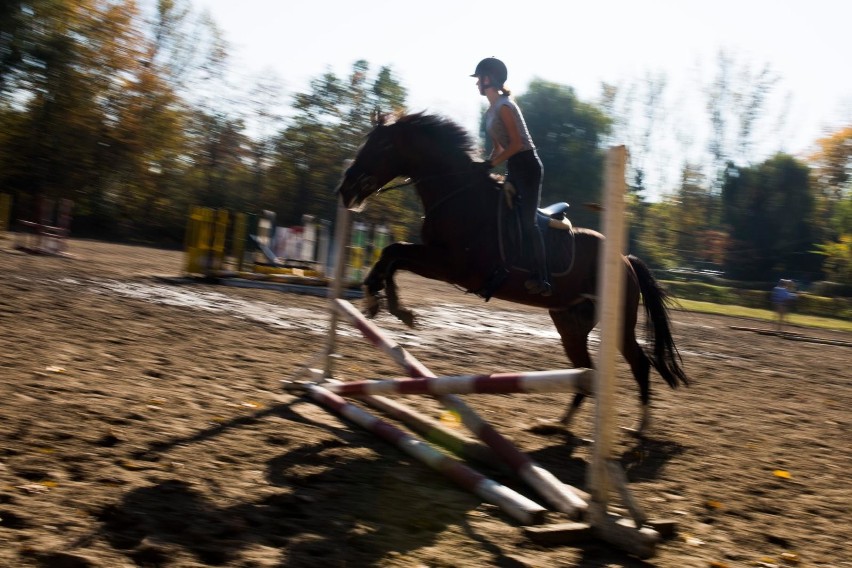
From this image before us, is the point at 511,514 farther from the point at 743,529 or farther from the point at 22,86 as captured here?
the point at 22,86

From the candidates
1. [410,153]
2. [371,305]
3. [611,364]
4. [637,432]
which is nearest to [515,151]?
[410,153]

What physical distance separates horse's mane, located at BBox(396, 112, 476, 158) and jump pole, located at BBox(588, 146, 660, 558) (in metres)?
2.73

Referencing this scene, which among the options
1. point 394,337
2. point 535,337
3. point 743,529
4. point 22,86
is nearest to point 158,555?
point 743,529

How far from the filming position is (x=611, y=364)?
11.6 feet

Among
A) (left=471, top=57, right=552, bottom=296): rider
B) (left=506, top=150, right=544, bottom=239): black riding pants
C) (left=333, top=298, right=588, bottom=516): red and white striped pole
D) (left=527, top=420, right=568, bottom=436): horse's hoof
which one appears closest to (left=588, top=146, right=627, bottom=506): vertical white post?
(left=333, top=298, right=588, bottom=516): red and white striped pole

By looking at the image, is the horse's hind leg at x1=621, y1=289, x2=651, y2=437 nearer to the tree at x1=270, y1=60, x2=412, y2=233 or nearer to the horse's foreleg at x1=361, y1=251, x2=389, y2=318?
the horse's foreleg at x1=361, y1=251, x2=389, y2=318

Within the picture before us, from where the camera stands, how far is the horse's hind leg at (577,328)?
638 centimetres

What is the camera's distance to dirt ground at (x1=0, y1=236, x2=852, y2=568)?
323 cm

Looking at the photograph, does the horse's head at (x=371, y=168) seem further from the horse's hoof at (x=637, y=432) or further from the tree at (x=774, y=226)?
the tree at (x=774, y=226)

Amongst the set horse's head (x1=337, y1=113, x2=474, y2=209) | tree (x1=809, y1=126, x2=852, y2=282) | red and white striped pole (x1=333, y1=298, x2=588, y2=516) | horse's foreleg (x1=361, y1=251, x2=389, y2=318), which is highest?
tree (x1=809, y1=126, x2=852, y2=282)

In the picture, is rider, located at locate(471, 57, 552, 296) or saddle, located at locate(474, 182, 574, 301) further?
saddle, located at locate(474, 182, 574, 301)

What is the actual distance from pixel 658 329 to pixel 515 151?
1940 millimetres

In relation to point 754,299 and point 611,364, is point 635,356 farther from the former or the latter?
point 754,299

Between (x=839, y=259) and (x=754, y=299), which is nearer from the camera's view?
Result: (x=754, y=299)
